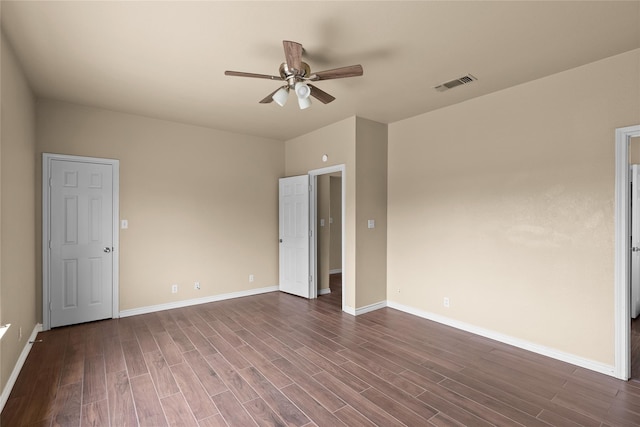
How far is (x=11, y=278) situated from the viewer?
2539mm

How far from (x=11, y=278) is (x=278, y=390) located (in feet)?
7.69

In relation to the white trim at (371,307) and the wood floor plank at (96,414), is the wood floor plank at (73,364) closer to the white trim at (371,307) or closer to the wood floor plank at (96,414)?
the wood floor plank at (96,414)

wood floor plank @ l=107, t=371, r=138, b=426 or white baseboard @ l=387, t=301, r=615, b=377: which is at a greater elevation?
white baseboard @ l=387, t=301, r=615, b=377

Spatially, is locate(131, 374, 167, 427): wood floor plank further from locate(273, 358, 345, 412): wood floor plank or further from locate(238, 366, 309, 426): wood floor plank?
locate(273, 358, 345, 412): wood floor plank

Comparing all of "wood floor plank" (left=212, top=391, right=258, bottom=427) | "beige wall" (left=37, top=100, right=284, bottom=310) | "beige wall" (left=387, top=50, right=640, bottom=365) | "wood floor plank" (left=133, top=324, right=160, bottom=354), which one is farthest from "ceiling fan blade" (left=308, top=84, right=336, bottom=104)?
"wood floor plank" (left=133, top=324, right=160, bottom=354)

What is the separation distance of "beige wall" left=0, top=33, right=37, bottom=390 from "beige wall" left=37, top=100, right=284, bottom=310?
664 millimetres

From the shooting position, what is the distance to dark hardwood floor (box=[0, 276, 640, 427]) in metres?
2.15

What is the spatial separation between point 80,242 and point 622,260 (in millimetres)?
5648

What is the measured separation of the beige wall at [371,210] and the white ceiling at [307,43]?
2.87ft

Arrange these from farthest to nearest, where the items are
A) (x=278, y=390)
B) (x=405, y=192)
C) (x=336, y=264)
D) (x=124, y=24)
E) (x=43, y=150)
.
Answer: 1. (x=336, y=264)
2. (x=405, y=192)
3. (x=43, y=150)
4. (x=278, y=390)
5. (x=124, y=24)

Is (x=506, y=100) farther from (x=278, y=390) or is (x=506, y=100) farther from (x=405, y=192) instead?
(x=278, y=390)

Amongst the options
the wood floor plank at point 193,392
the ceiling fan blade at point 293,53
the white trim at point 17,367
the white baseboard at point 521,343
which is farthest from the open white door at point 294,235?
the white trim at point 17,367

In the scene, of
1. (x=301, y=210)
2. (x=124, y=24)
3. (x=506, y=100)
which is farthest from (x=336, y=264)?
(x=124, y=24)

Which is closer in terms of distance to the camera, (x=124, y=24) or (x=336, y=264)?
(x=124, y=24)
